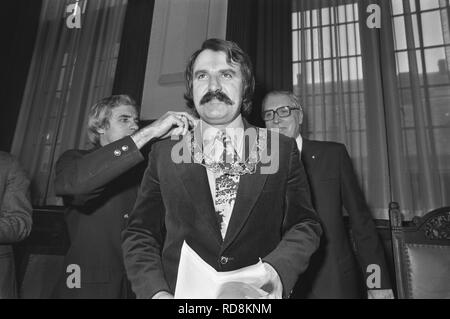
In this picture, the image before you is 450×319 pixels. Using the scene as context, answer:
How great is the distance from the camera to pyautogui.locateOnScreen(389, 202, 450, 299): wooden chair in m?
1.51

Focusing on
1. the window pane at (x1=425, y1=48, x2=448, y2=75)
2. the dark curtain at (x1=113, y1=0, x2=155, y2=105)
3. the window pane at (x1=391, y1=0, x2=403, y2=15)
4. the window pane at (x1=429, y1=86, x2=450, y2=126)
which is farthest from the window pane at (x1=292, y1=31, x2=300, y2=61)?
the dark curtain at (x1=113, y1=0, x2=155, y2=105)

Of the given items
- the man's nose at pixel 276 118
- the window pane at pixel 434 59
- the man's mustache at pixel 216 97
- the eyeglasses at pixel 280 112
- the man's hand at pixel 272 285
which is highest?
the window pane at pixel 434 59

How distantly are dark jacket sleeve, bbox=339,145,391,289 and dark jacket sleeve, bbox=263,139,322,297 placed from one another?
749 millimetres

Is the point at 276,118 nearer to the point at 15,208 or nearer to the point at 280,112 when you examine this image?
the point at 280,112

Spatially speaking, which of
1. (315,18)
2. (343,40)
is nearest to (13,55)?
(315,18)

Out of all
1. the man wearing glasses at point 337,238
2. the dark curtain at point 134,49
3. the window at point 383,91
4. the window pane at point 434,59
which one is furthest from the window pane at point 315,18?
the man wearing glasses at point 337,238

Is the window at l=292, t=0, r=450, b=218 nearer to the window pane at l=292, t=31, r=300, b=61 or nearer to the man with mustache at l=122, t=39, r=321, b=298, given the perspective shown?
the window pane at l=292, t=31, r=300, b=61

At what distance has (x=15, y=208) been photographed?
1.60m

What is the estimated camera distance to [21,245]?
8.52 feet

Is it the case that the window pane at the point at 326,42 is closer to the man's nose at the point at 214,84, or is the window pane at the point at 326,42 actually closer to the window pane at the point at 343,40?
the window pane at the point at 343,40

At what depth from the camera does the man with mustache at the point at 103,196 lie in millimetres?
1291

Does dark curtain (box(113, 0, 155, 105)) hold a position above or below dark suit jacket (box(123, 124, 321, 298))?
above

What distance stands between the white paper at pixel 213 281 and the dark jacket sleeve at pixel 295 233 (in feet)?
0.40

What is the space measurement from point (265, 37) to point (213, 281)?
331 cm
